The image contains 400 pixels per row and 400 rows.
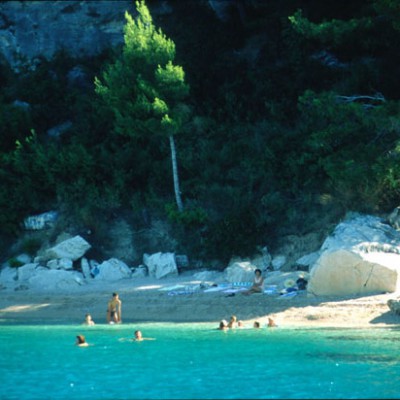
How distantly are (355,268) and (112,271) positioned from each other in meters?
8.29

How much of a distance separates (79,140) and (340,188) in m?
10.2

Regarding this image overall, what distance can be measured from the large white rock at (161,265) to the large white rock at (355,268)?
5425 mm

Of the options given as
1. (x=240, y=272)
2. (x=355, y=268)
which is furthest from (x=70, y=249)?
(x=355, y=268)

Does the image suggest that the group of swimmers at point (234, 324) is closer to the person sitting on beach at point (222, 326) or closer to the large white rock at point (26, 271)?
the person sitting on beach at point (222, 326)

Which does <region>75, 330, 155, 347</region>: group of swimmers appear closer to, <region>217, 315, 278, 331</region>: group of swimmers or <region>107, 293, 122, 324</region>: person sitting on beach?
<region>217, 315, 278, 331</region>: group of swimmers

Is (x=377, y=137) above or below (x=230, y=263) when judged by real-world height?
above

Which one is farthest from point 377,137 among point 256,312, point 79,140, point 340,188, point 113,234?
point 79,140

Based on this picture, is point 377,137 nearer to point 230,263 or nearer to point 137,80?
point 230,263

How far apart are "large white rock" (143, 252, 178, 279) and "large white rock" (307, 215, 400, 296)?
5.43 metres

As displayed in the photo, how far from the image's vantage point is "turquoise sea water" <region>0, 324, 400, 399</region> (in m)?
12.0

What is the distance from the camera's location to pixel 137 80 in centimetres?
2559

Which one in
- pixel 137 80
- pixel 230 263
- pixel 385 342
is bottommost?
pixel 385 342

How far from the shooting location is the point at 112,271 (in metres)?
24.6

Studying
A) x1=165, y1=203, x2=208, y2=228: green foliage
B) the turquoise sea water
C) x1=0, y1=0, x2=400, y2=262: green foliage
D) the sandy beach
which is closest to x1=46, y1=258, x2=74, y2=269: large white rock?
the sandy beach
